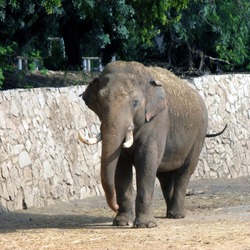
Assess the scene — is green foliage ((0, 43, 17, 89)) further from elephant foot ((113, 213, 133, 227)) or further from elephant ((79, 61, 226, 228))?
elephant foot ((113, 213, 133, 227))

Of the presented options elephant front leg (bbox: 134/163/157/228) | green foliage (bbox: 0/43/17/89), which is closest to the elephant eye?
elephant front leg (bbox: 134/163/157/228)

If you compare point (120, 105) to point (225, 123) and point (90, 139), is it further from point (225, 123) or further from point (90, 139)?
point (225, 123)

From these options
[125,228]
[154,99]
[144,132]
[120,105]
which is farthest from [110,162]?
[154,99]

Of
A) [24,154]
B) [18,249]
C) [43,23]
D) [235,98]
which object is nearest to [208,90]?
[235,98]

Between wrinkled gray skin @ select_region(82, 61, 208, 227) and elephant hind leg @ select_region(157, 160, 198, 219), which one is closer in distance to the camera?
wrinkled gray skin @ select_region(82, 61, 208, 227)

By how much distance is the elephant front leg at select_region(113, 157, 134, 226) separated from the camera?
13.4m

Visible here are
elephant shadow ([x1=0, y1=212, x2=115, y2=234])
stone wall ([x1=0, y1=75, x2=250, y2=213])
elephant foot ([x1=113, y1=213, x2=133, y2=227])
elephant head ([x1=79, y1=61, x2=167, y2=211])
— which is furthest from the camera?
stone wall ([x1=0, y1=75, x2=250, y2=213])

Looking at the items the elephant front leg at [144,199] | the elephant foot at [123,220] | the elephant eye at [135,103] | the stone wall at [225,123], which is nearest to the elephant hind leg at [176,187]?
the elephant foot at [123,220]

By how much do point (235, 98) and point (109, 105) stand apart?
925 centimetres

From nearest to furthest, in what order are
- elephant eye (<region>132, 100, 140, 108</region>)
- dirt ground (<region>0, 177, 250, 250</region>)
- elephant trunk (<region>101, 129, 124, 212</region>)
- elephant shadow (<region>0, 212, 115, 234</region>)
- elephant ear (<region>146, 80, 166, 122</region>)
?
dirt ground (<region>0, 177, 250, 250</region>) < elephant trunk (<region>101, 129, 124, 212</region>) < elephant eye (<region>132, 100, 140, 108</region>) < elephant ear (<region>146, 80, 166, 122</region>) < elephant shadow (<region>0, 212, 115, 234</region>)

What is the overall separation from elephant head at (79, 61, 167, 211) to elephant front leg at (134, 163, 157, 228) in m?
0.40

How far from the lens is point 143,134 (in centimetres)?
1320

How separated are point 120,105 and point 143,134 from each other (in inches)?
28.7

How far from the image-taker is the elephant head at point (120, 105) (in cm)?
1234
